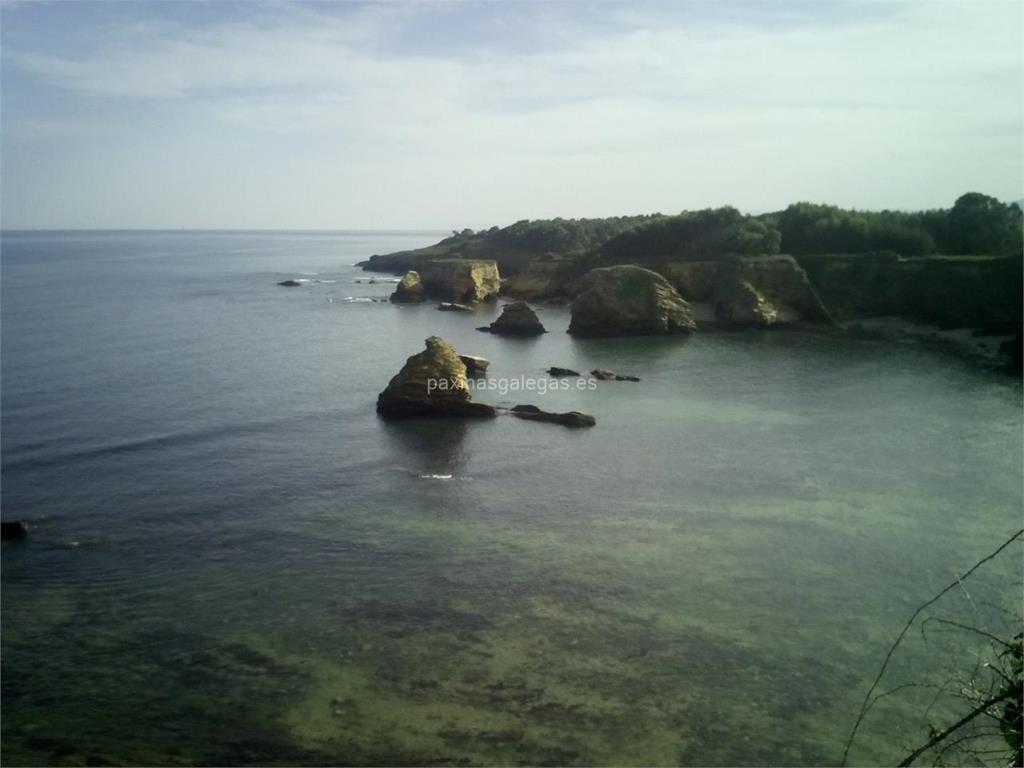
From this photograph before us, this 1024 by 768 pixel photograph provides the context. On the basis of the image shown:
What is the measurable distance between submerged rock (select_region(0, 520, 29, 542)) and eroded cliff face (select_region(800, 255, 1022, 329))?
62.6m

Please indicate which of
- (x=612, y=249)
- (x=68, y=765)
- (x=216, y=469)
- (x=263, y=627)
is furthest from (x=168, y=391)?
(x=612, y=249)

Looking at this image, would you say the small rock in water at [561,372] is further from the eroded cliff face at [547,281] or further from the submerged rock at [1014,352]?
the eroded cliff face at [547,281]

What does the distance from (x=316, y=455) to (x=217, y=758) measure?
17.7 metres

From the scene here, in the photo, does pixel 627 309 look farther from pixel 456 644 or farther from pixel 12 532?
pixel 456 644

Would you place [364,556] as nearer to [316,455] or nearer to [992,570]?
[316,455]

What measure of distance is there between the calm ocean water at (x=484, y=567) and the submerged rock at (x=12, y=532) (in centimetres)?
85

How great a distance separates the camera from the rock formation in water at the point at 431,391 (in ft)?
118

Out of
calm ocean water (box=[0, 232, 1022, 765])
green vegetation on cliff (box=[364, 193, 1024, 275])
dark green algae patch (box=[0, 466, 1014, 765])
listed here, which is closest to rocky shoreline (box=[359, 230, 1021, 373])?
green vegetation on cliff (box=[364, 193, 1024, 275])

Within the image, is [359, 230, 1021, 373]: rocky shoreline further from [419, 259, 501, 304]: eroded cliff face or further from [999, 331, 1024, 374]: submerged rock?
[419, 259, 501, 304]: eroded cliff face

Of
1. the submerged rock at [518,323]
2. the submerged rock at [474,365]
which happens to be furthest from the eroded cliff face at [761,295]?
the submerged rock at [474,365]

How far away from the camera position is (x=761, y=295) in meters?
67.1

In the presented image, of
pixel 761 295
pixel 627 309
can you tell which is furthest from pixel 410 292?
pixel 761 295

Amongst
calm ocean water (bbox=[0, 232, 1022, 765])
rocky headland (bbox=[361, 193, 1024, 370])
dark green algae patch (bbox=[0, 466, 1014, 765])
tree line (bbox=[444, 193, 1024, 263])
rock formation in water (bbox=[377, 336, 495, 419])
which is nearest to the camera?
dark green algae patch (bbox=[0, 466, 1014, 765])

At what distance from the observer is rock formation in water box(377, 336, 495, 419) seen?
36.0 metres
